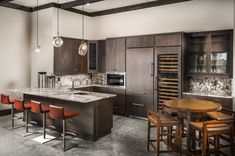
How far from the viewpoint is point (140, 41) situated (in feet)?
19.7

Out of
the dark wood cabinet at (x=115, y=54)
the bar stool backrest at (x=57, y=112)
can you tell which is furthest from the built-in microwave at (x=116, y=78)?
the bar stool backrest at (x=57, y=112)

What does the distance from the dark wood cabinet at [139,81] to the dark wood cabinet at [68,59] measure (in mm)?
1657

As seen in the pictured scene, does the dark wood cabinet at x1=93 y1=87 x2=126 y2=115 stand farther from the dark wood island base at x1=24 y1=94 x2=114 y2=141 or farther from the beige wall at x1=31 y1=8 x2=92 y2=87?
the beige wall at x1=31 y1=8 x2=92 y2=87

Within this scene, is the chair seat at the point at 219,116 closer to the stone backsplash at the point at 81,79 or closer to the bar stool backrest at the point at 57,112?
the bar stool backrest at the point at 57,112

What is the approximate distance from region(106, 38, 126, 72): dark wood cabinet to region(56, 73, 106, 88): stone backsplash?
2.88 feet

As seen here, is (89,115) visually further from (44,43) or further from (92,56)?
(44,43)

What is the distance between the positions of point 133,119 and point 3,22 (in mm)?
4605

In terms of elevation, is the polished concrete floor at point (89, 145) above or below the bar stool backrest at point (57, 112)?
below

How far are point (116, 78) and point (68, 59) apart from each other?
1567 millimetres

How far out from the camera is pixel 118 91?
21.3 feet

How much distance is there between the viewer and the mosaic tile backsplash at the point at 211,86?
5309 millimetres

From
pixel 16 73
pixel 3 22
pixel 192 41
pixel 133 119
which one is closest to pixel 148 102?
pixel 133 119

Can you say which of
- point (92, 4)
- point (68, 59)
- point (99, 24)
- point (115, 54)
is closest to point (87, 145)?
point (115, 54)

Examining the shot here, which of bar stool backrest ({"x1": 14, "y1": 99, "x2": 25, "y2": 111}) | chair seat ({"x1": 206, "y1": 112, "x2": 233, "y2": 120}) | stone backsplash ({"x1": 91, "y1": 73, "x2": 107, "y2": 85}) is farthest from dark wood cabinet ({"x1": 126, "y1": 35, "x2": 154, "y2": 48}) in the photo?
bar stool backrest ({"x1": 14, "y1": 99, "x2": 25, "y2": 111})
